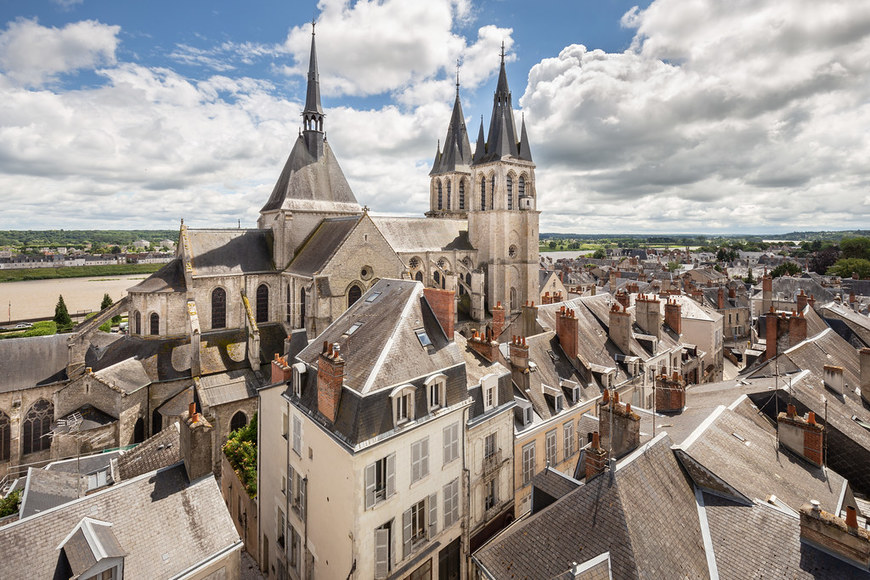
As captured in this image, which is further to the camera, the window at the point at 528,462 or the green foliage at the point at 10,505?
the window at the point at 528,462

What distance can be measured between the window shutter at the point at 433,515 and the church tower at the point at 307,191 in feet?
65.3

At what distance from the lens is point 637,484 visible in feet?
25.6

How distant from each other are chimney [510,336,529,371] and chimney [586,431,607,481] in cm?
632

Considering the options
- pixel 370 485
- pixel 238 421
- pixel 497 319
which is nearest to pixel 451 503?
pixel 370 485

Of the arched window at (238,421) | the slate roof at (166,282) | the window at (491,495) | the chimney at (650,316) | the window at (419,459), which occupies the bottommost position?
the arched window at (238,421)

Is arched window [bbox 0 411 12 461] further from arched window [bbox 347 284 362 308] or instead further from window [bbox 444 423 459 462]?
window [bbox 444 423 459 462]

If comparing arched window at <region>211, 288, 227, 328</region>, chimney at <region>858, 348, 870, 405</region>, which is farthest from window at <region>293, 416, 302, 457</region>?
chimney at <region>858, 348, 870, 405</region>

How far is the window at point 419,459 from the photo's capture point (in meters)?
10.5

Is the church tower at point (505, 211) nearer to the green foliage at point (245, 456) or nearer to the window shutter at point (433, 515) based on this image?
the green foliage at point (245, 456)

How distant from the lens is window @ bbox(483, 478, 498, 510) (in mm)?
12984

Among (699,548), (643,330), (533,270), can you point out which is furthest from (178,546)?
(533,270)

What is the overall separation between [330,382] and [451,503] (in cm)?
493

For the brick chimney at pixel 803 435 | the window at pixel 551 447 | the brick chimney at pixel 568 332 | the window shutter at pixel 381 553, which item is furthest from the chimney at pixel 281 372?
the brick chimney at pixel 803 435

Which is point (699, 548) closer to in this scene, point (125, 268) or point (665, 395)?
point (665, 395)
